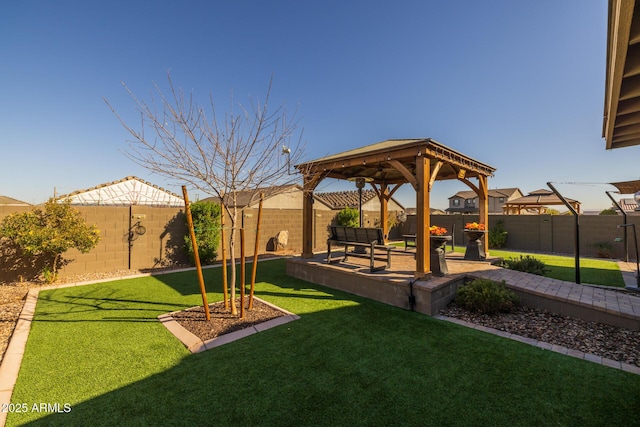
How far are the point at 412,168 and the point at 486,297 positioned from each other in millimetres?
4384

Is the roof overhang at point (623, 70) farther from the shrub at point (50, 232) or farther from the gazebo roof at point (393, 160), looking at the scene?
the shrub at point (50, 232)

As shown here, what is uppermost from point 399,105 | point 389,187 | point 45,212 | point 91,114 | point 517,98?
point 399,105

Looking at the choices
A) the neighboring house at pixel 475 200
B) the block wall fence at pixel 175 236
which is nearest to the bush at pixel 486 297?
the block wall fence at pixel 175 236

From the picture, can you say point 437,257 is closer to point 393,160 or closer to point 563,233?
point 393,160

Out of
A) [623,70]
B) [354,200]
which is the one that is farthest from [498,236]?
[354,200]

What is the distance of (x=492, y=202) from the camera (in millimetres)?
42375

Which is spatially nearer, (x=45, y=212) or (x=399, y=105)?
(x=45, y=212)

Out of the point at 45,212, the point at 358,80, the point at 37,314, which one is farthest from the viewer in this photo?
the point at 358,80

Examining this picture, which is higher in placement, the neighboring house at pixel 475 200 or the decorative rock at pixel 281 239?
the neighboring house at pixel 475 200

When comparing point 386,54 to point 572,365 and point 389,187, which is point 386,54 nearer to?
point 389,187

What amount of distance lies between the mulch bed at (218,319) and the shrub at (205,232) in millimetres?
4489

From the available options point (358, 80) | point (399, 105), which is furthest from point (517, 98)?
point (358, 80)

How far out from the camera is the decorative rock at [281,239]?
38.7ft

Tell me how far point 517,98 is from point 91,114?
1410cm
